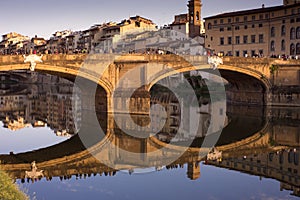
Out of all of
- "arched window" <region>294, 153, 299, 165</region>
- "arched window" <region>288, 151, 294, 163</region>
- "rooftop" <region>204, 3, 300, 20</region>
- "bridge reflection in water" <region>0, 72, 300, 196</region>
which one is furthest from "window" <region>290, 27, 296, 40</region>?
"arched window" <region>294, 153, 299, 165</region>

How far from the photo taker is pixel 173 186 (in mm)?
16281

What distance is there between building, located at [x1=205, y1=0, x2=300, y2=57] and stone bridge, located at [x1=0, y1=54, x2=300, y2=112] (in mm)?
12239

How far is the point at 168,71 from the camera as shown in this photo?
1341 inches

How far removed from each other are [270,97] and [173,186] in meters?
27.0

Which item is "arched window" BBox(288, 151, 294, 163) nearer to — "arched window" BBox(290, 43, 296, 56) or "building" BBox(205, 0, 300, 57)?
"building" BBox(205, 0, 300, 57)

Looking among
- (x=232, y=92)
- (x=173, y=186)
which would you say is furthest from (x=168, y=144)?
(x=232, y=92)

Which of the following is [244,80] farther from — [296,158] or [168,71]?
[296,158]

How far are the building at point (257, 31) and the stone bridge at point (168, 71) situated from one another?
12.2 meters

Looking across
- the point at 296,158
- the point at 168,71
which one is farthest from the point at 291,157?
the point at 168,71

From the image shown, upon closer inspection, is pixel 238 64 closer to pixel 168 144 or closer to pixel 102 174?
pixel 168 144

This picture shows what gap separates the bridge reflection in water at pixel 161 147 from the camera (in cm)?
1855

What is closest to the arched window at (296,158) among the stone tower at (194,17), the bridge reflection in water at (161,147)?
the bridge reflection in water at (161,147)

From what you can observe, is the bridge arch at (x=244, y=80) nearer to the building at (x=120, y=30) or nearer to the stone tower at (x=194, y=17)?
the stone tower at (x=194, y=17)

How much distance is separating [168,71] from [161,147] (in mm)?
12146
